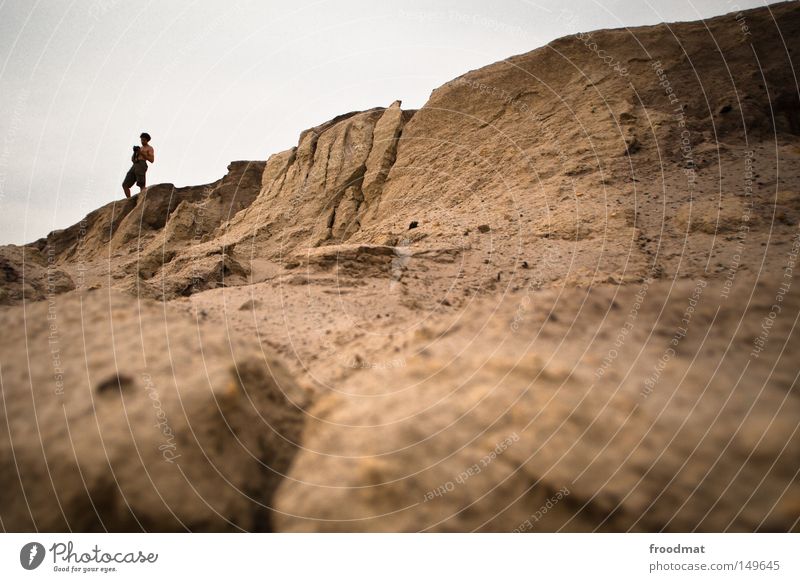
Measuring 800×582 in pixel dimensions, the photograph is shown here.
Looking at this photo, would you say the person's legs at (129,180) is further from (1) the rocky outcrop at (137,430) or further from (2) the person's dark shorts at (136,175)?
(1) the rocky outcrop at (137,430)

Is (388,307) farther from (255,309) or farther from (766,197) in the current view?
(766,197)

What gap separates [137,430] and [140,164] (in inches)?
626

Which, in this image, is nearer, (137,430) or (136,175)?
(137,430)

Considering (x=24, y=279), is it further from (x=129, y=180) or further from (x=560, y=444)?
(x=129, y=180)

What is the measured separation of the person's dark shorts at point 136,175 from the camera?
1457 cm

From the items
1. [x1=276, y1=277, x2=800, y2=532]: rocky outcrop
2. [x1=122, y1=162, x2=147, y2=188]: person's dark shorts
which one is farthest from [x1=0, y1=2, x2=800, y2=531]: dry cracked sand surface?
[x1=122, y1=162, x2=147, y2=188]: person's dark shorts

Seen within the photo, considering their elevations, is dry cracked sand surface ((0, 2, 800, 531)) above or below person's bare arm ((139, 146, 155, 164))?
below

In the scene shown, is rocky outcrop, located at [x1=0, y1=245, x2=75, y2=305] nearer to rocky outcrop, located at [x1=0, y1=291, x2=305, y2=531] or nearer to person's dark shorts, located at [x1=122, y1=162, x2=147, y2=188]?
rocky outcrop, located at [x1=0, y1=291, x2=305, y2=531]

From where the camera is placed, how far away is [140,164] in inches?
573

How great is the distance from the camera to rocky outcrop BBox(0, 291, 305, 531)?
1.64 metres

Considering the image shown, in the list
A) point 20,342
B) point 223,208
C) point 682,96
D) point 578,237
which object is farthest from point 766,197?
point 223,208

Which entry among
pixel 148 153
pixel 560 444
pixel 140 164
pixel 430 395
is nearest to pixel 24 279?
pixel 430 395

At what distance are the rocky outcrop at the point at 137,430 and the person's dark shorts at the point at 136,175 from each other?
48.4 feet

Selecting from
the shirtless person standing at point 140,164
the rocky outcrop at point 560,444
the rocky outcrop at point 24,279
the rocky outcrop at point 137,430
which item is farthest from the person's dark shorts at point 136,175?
the rocky outcrop at point 560,444
